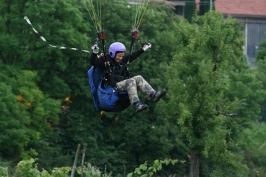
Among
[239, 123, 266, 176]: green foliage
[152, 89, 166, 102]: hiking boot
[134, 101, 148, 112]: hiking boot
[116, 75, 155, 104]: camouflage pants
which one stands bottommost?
[239, 123, 266, 176]: green foliage

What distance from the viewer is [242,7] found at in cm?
7006

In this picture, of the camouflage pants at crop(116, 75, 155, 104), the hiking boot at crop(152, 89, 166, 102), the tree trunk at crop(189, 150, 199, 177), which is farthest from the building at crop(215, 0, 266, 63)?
the hiking boot at crop(152, 89, 166, 102)

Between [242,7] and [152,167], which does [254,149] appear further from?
[242,7]

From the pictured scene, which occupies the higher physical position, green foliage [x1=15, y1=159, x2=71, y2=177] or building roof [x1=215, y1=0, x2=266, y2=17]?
building roof [x1=215, y1=0, x2=266, y2=17]

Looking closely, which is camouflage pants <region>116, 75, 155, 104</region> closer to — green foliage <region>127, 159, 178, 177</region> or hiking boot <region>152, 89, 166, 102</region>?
hiking boot <region>152, 89, 166, 102</region>

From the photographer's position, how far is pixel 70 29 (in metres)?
34.6

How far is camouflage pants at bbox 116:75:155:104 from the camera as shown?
14.2m

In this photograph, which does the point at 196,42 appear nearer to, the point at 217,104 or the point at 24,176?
the point at 217,104

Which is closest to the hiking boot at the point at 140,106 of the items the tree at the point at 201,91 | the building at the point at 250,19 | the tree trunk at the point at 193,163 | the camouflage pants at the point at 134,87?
the camouflage pants at the point at 134,87

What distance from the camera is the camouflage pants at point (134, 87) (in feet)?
46.5

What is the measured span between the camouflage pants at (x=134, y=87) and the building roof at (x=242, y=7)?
53836 mm

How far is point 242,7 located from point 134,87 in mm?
57031

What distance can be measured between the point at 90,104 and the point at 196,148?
7178 mm

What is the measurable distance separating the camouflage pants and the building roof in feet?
177
